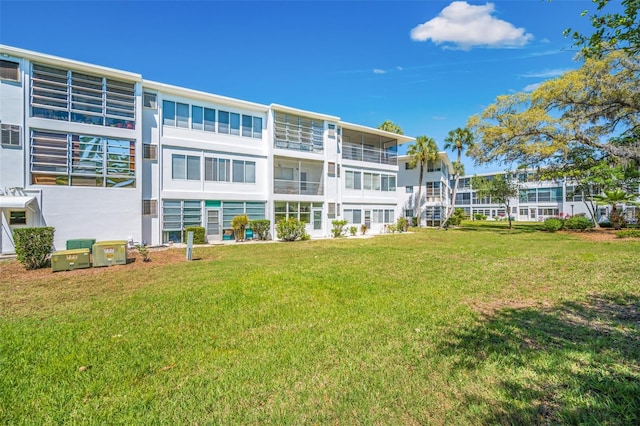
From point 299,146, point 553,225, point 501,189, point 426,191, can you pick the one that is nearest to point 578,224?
point 553,225

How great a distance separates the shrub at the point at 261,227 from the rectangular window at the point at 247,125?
243 inches

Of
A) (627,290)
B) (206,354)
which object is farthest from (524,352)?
(627,290)

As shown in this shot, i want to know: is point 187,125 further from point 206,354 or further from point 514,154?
point 514,154

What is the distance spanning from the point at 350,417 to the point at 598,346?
3.81m

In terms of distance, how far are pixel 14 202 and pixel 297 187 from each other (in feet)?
50.9

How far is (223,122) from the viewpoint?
19.6 m

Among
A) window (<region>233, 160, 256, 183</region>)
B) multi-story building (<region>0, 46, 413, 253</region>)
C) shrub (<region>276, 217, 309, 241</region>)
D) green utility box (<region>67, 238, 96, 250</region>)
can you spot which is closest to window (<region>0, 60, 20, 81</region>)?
multi-story building (<region>0, 46, 413, 253</region>)

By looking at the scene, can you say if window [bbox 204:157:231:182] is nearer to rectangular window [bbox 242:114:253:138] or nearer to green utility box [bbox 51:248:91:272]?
rectangular window [bbox 242:114:253:138]

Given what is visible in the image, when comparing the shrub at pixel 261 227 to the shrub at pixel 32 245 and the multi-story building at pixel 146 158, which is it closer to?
the multi-story building at pixel 146 158

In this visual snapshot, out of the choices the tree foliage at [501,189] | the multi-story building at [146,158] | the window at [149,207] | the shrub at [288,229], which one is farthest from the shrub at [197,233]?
the tree foliage at [501,189]

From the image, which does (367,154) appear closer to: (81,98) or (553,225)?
(553,225)

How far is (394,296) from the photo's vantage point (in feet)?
21.9

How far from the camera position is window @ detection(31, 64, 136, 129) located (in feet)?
46.1

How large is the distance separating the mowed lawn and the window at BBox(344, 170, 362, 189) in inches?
693
